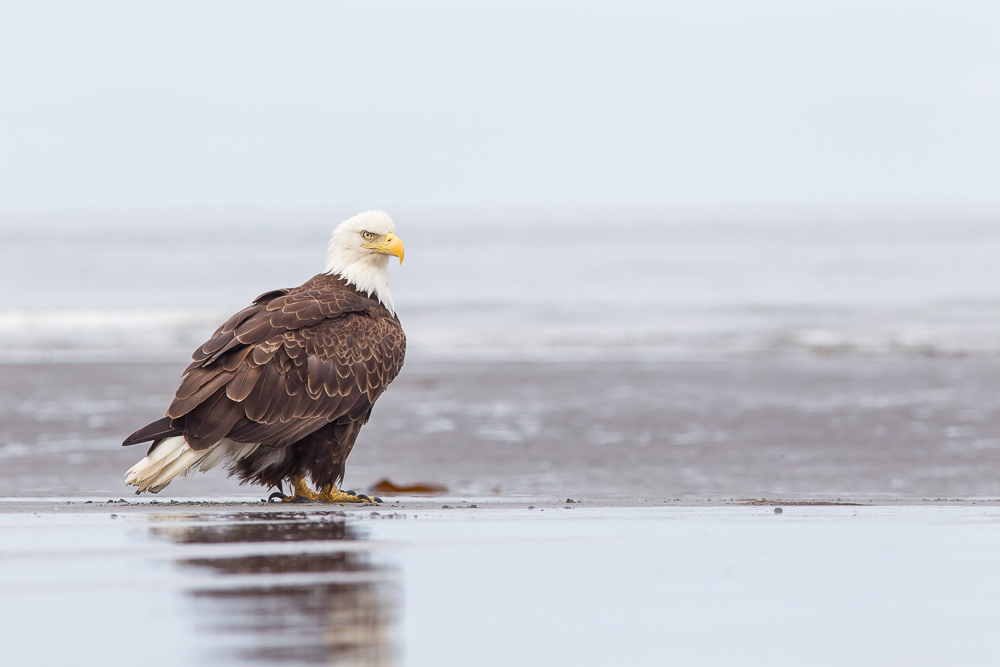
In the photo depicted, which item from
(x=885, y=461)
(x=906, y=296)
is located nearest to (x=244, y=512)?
(x=885, y=461)

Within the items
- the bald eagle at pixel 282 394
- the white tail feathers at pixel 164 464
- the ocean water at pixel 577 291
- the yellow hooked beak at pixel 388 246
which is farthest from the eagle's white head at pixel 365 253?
the ocean water at pixel 577 291

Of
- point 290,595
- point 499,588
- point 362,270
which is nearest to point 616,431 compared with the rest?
point 362,270

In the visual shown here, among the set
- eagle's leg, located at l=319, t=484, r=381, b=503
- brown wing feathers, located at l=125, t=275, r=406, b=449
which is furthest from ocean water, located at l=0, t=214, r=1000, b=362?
eagle's leg, located at l=319, t=484, r=381, b=503

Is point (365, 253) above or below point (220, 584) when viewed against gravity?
above

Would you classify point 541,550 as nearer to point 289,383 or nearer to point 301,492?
point 289,383

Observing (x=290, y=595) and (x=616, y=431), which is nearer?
(x=290, y=595)

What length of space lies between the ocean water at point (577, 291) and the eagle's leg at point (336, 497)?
33.1 ft

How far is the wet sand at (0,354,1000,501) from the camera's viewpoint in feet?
25.0

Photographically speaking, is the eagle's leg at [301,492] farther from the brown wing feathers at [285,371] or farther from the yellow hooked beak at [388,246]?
the yellow hooked beak at [388,246]

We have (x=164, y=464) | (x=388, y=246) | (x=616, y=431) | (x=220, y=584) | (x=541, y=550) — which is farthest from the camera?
(x=616, y=431)

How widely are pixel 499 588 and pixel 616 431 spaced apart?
586 centimetres

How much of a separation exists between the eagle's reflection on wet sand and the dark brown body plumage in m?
0.87

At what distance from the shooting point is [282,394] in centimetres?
600

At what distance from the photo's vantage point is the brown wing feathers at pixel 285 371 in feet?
19.0
